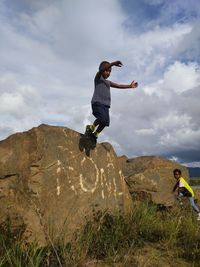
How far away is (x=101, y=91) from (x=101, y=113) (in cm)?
53

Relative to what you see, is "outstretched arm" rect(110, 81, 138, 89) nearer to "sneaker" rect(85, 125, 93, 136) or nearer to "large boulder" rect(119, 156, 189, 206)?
"sneaker" rect(85, 125, 93, 136)

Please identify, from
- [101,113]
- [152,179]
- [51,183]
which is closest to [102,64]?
[101,113]

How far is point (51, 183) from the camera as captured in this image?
816cm

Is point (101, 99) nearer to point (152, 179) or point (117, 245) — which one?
point (117, 245)

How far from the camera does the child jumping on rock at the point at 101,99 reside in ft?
28.7

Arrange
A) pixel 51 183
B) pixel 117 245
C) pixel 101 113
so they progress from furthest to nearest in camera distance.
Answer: pixel 101 113
pixel 51 183
pixel 117 245

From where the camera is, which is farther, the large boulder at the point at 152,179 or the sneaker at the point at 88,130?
the large boulder at the point at 152,179

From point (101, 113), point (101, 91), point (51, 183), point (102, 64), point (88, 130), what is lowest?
point (51, 183)

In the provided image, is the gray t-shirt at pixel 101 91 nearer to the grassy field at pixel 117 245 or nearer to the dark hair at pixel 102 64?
the dark hair at pixel 102 64

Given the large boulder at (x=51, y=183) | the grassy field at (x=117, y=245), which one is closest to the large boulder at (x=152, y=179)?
the large boulder at (x=51, y=183)

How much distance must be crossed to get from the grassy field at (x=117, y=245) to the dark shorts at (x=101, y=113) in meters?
1.84

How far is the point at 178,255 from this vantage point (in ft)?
25.2

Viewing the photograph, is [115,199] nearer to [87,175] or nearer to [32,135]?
[87,175]

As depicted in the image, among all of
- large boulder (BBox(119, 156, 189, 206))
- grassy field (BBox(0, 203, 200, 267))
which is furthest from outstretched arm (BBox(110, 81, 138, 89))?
large boulder (BBox(119, 156, 189, 206))
